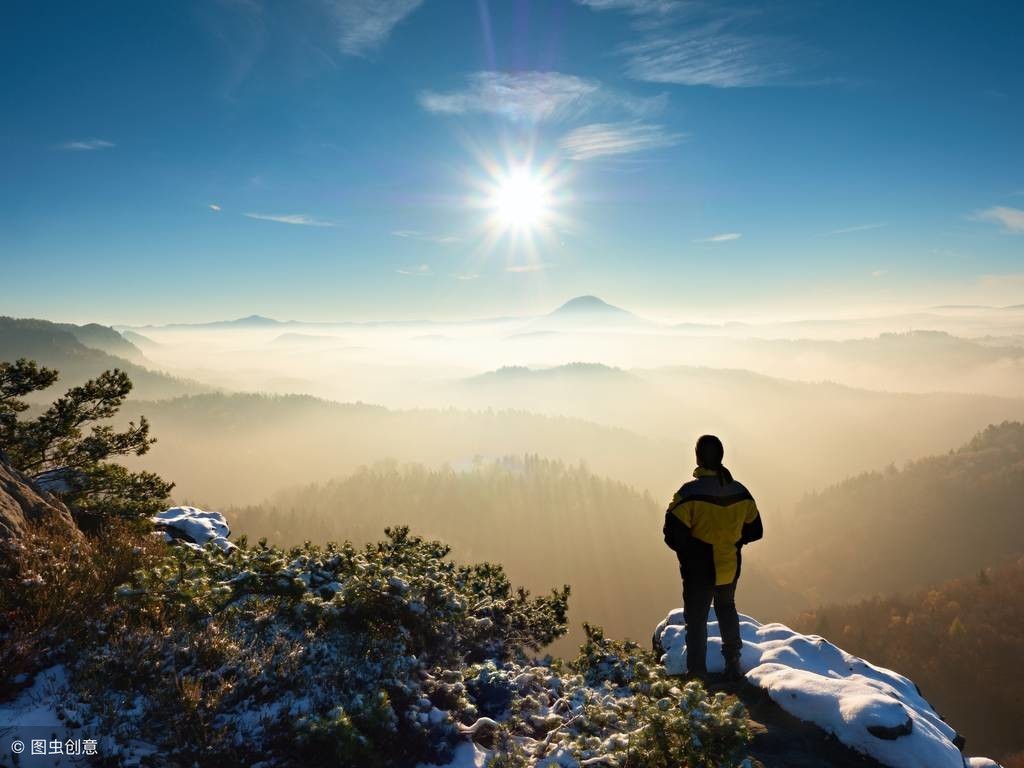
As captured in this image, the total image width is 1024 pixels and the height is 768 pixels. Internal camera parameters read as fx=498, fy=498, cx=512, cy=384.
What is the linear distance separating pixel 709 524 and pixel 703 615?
1.75m

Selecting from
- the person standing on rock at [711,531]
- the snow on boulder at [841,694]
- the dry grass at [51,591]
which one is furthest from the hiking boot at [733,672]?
the dry grass at [51,591]

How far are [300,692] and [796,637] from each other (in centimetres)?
893

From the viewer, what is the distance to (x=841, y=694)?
696cm

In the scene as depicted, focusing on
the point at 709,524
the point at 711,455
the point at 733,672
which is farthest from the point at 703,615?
the point at 711,455

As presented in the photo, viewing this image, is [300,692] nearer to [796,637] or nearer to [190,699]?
[190,699]

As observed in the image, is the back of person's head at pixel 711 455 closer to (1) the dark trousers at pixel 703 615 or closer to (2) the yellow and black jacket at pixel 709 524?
(2) the yellow and black jacket at pixel 709 524

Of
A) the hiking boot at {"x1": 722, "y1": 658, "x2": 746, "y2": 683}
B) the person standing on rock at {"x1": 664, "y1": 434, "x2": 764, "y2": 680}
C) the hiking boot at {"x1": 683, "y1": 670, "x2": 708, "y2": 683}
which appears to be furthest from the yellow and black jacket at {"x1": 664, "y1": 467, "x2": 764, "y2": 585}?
the hiking boot at {"x1": 683, "y1": 670, "x2": 708, "y2": 683}

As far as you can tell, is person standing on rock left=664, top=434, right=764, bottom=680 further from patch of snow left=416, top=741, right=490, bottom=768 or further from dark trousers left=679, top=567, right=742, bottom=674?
patch of snow left=416, top=741, right=490, bottom=768

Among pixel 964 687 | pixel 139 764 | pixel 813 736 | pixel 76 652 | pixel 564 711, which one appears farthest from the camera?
pixel 964 687

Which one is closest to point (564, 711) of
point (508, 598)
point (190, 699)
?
point (190, 699)

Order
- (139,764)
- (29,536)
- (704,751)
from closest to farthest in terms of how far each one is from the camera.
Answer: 1. (139,764)
2. (704,751)
3. (29,536)

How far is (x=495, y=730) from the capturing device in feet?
22.3

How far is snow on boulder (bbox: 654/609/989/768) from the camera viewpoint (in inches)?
244

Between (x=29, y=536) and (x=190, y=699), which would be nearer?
(x=190, y=699)
